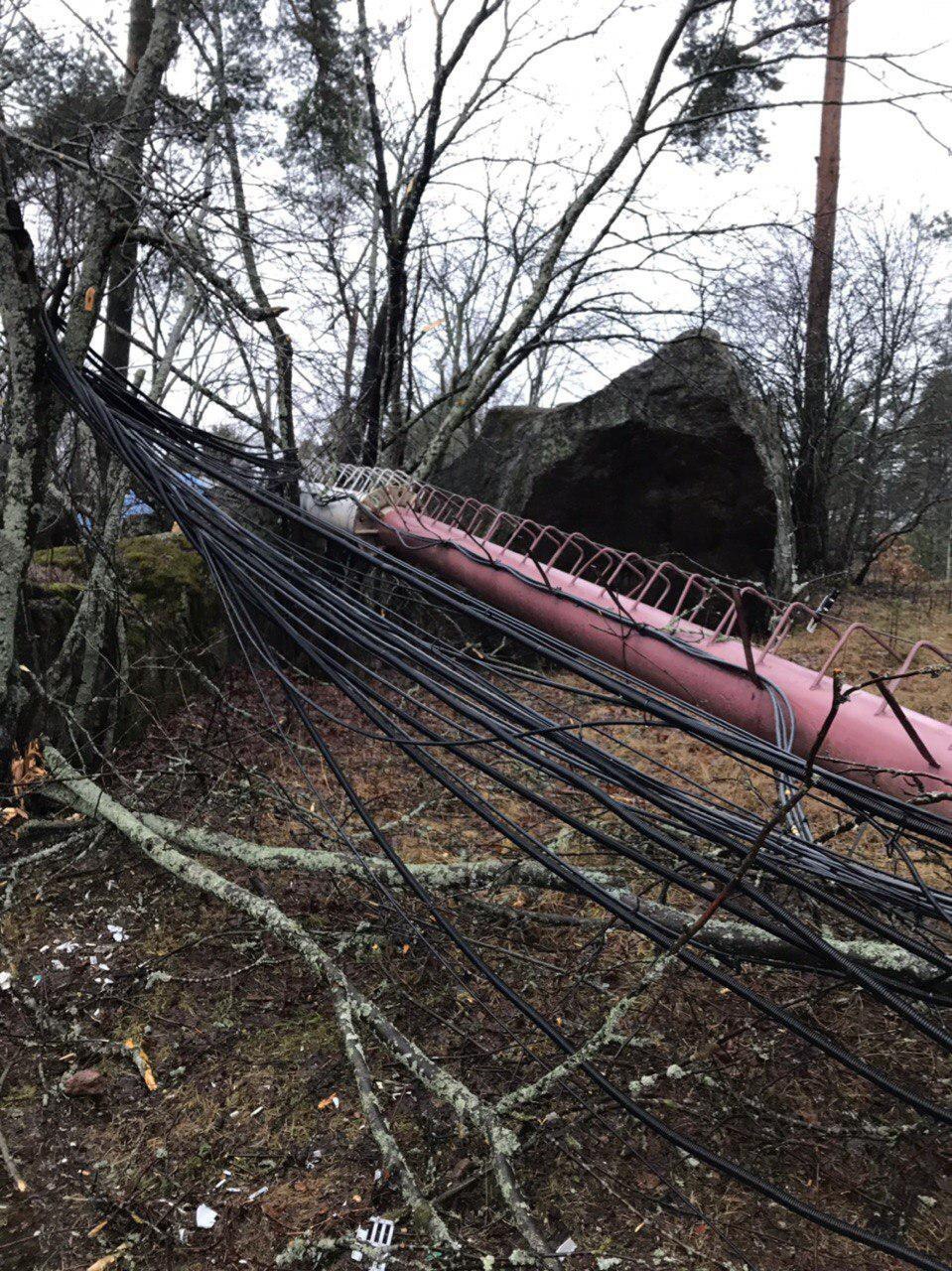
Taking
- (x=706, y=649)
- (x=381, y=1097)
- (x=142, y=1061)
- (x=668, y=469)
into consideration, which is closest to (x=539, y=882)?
(x=381, y=1097)

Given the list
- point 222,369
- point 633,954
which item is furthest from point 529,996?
point 222,369

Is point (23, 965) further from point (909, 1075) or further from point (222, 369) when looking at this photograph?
point (222, 369)

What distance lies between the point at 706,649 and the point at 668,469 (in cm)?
486

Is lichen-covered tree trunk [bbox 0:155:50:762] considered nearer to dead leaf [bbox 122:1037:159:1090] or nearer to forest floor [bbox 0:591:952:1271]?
forest floor [bbox 0:591:952:1271]

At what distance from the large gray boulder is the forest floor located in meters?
5.48

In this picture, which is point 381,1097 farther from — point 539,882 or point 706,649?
point 706,649

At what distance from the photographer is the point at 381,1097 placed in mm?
2197

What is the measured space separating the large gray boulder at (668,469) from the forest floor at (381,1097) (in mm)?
5476

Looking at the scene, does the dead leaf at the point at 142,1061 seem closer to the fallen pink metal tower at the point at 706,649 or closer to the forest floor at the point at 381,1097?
the forest floor at the point at 381,1097

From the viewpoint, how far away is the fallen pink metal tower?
8.71 feet

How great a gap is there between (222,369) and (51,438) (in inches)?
339

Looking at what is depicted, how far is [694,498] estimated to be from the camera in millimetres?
8117

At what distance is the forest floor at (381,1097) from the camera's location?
1776mm

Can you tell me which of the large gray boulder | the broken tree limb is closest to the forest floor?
the broken tree limb
